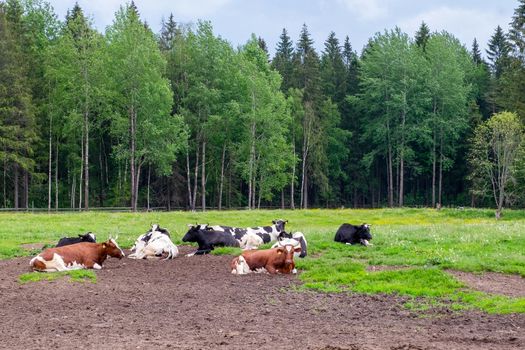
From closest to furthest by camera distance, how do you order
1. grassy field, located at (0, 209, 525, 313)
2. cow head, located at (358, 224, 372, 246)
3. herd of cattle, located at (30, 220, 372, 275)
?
1. grassy field, located at (0, 209, 525, 313)
2. herd of cattle, located at (30, 220, 372, 275)
3. cow head, located at (358, 224, 372, 246)

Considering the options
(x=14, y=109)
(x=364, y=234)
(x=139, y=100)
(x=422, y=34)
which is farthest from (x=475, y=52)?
(x=364, y=234)

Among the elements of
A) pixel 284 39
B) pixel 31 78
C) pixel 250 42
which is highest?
pixel 284 39

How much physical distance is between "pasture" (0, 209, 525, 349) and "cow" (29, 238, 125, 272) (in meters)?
0.54

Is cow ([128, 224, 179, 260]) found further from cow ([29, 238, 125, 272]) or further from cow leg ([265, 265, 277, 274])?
cow leg ([265, 265, 277, 274])

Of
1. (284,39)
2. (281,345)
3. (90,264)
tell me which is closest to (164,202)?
(284,39)

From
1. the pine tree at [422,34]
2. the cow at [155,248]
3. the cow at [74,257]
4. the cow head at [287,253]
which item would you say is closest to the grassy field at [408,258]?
the cow head at [287,253]

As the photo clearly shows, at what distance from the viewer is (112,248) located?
18.2 metres

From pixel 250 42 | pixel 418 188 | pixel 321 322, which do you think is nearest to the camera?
pixel 321 322

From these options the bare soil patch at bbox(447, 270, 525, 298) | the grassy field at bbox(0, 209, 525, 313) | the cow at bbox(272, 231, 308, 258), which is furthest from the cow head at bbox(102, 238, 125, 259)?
the bare soil patch at bbox(447, 270, 525, 298)

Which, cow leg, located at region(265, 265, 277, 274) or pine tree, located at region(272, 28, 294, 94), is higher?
pine tree, located at region(272, 28, 294, 94)

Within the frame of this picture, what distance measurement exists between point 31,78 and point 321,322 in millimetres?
53525

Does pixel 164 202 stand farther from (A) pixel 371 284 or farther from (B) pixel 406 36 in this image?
(A) pixel 371 284

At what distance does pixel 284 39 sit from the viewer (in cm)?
10156

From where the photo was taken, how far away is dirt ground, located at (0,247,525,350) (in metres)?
8.97
